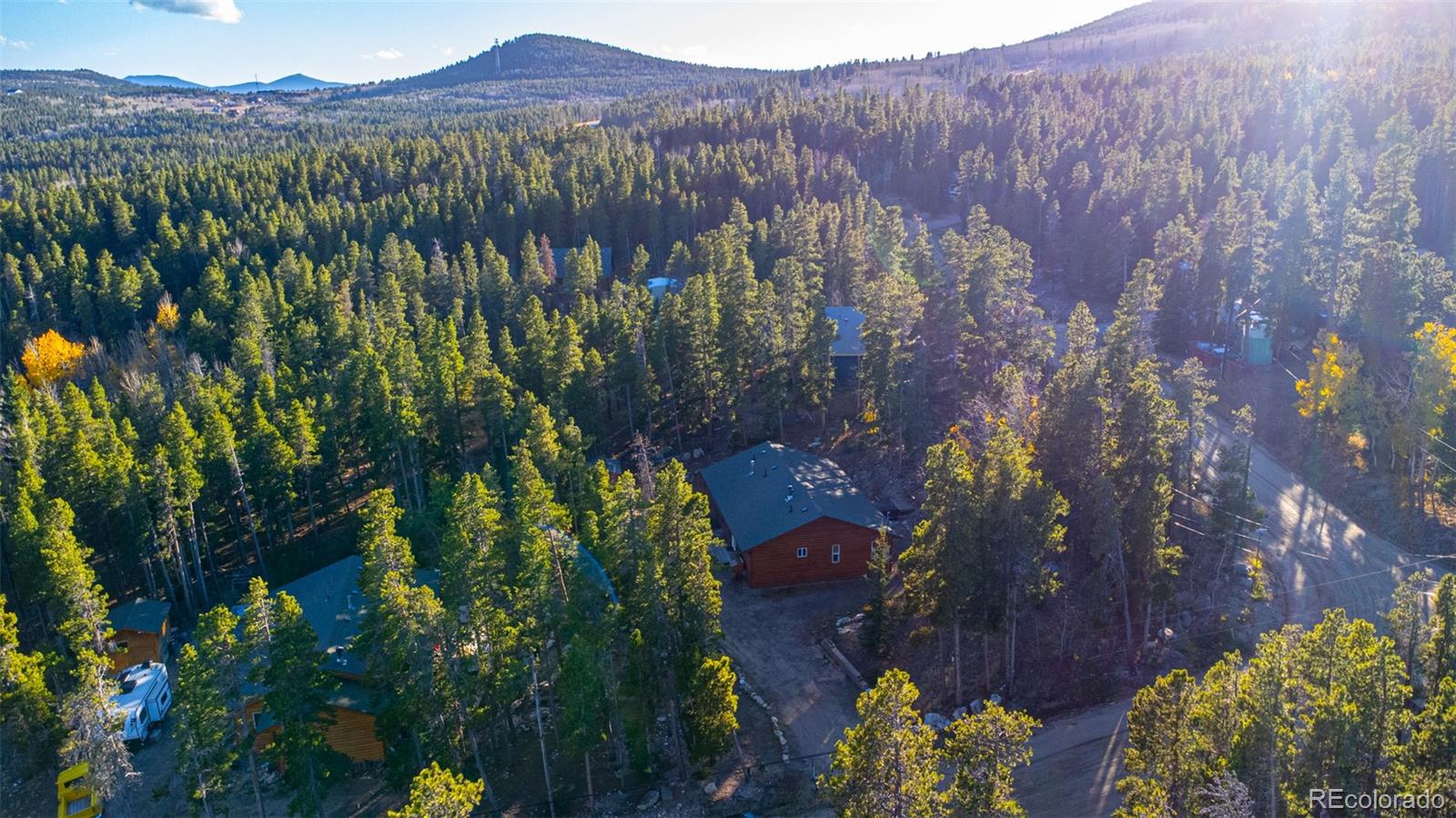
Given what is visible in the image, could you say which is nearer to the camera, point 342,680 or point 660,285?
point 342,680

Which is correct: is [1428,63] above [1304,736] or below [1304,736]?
above

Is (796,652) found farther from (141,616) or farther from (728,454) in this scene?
(141,616)

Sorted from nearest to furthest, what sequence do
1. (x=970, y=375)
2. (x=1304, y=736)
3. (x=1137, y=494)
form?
1. (x=1304, y=736)
2. (x=1137, y=494)
3. (x=970, y=375)

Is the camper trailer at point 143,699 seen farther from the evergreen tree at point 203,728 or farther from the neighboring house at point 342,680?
the evergreen tree at point 203,728

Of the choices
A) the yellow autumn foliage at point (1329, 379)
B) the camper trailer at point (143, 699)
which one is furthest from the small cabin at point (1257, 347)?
the camper trailer at point (143, 699)

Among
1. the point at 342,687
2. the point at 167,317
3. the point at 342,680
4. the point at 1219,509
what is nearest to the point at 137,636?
the point at 342,680

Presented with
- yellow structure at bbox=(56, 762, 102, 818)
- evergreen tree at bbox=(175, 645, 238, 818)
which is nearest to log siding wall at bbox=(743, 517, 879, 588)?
evergreen tree at bbox=(175, 645, 238, 818)

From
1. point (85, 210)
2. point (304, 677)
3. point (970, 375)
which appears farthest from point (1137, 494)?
point (85, 210)

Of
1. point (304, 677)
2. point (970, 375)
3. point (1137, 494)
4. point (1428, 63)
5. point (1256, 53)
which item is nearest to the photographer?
point (304, 677)

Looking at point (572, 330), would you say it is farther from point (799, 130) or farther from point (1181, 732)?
point (799, 130)
